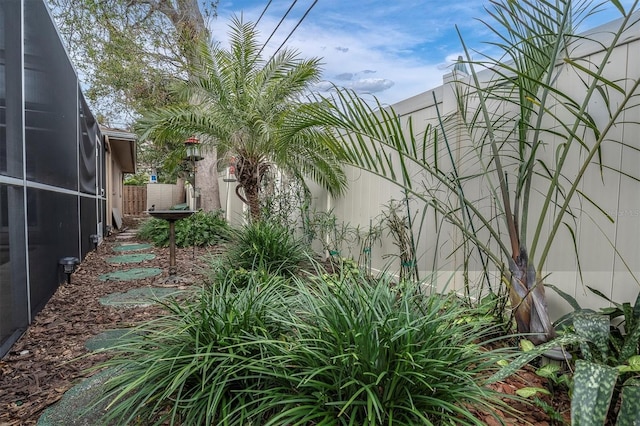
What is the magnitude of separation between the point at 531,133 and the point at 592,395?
1792mm

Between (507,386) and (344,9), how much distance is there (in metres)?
6.39

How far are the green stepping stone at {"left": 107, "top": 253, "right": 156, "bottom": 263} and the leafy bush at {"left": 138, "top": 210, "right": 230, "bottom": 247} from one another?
0.87 m

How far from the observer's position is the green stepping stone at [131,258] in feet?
17.7

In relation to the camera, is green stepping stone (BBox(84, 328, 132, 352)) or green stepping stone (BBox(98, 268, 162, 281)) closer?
green stepping stone (BBox(84, 328, 132, 352))

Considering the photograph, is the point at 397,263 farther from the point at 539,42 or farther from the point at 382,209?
the point at 539,42

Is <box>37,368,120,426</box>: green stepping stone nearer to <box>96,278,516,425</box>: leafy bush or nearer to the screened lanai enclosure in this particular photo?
<box>96,278,516,425</box>: leafy bush

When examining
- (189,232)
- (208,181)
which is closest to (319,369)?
(189,232)

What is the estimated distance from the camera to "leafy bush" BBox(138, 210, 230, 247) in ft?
22.6

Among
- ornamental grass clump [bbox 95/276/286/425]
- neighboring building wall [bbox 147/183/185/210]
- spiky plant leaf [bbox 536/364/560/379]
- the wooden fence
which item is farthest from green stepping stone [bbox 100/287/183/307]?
the wooden fence

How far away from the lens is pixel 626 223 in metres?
1.93

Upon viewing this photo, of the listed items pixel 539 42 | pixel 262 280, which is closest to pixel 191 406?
pixel 262 280

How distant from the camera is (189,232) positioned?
7.00m

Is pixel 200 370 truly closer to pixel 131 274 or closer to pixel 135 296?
pixel 135 296

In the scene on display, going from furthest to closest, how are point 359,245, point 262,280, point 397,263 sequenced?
point 359,245 < point 397,263 < point 262,280
